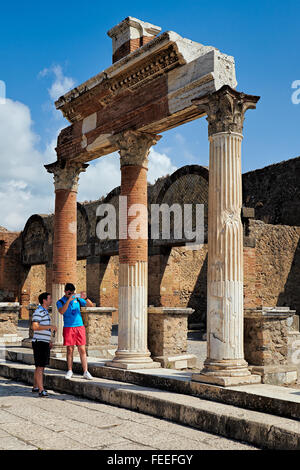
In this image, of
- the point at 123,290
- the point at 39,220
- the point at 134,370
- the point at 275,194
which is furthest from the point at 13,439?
the point at 39,220

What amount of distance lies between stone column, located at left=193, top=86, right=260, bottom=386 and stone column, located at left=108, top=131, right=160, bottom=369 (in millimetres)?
1660

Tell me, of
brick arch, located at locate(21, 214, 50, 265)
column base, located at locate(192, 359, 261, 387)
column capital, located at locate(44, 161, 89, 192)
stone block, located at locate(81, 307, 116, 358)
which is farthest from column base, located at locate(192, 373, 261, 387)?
brick arch, located at locate(21, 214, 50, 265)

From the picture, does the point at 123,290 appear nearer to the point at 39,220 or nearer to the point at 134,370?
the point at 134,370

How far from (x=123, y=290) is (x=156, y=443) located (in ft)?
10.9

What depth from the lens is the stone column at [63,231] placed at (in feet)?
29.7

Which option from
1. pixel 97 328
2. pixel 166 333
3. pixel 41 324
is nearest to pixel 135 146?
pixel 166 333

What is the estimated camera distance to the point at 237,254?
5805 millimetres

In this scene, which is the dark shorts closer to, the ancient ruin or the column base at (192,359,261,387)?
the ancient ruin

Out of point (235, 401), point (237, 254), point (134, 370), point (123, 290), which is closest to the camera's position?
point (235, 401)

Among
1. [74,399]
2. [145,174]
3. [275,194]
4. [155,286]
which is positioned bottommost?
[74,399]

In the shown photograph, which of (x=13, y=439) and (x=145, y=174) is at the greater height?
(x=145, y=174)

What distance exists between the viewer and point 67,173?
9.30 m

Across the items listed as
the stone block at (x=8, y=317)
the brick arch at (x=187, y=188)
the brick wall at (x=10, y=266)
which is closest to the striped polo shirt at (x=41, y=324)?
the stone block at (x=8, y=317)

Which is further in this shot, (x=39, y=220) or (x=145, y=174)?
(x=39, y=220)
